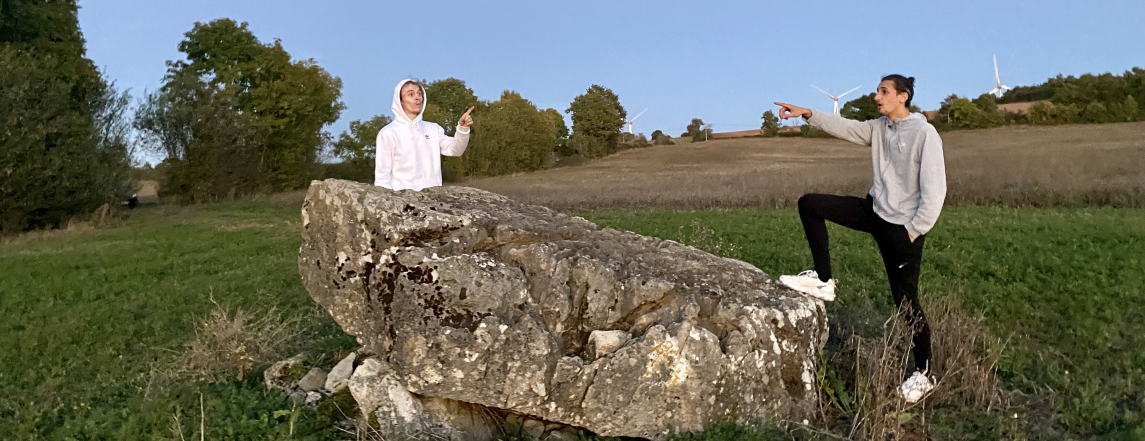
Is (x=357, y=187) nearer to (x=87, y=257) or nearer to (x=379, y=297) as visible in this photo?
A: (x=379, y=297)

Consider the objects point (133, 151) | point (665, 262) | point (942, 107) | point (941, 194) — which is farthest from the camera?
point (942, 107)

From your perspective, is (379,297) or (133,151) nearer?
(379,297)

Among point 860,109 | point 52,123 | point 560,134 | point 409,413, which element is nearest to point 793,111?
point 409,413

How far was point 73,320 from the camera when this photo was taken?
10750 millimetres

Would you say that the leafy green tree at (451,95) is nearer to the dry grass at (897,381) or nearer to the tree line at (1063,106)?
the tree line at (1063,106)

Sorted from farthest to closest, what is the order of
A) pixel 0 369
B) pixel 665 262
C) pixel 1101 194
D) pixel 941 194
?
1. pixel 1101 194
2. pixel 0 369
3. pixel 665 262
4. pixel 941 194

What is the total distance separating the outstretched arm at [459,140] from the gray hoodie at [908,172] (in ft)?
12.2

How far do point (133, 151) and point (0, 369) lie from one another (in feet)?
97.5

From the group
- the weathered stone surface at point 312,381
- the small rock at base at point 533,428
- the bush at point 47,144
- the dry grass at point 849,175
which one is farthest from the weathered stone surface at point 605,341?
the bush at point 47,144

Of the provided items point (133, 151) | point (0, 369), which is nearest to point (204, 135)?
point (133, 151)

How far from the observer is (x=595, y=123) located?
249 feet

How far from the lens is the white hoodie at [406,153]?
22.2 feet

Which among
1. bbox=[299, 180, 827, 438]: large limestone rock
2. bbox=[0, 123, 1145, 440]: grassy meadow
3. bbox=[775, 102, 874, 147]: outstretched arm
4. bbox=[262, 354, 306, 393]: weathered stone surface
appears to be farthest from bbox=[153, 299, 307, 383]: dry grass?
bbox=[775, 102, 874, 147]: outstretched arm

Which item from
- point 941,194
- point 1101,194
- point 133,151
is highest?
point 133,151
